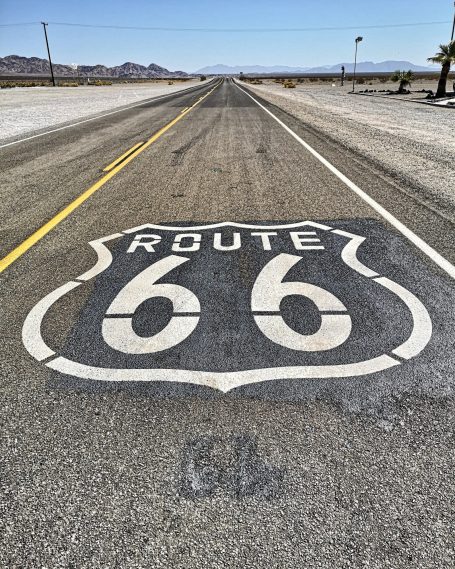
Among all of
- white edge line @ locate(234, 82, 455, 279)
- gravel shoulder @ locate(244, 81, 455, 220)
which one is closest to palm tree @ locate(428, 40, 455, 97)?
gravel shoulder @ locate(244, 81, 455, 220)

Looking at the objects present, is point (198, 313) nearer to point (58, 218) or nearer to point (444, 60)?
point (58, 218)

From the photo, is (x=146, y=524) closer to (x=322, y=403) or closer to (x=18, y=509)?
(x=18, y=509)

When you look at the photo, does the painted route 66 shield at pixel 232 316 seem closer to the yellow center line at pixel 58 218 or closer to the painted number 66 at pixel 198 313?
the painted number 66 at pixel 198 313

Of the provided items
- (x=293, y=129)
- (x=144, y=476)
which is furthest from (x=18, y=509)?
(x=293, y=129)

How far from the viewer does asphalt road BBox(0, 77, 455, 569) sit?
1831 millimetres

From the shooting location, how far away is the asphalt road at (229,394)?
183 centimetres

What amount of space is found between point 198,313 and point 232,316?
0.26 meters

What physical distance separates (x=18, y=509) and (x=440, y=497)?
5.88 ft

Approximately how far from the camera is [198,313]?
3508 mm

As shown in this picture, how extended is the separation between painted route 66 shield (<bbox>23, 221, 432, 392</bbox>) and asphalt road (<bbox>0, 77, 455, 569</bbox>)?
0.02 meters

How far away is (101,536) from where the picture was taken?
1820 mm

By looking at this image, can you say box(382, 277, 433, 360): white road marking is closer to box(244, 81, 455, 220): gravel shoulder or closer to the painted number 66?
the painted number 66

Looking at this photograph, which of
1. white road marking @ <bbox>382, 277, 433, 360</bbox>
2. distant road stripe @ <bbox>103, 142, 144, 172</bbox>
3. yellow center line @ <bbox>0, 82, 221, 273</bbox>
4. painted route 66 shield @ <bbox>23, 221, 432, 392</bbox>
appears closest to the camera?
painted route 66 shield @ <bbox>23, 221, 432, 392</bbox>

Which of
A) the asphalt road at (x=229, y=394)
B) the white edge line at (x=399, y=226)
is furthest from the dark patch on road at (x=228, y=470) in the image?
the white edge line at (x=399, y=226)
